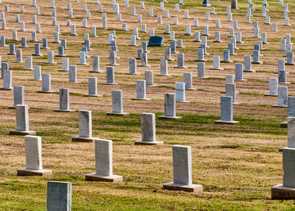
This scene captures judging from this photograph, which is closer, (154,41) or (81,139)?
(81,139)

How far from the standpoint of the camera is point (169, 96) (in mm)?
26234

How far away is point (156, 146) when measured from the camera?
21562 millimetres

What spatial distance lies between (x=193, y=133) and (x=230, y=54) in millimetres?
22052

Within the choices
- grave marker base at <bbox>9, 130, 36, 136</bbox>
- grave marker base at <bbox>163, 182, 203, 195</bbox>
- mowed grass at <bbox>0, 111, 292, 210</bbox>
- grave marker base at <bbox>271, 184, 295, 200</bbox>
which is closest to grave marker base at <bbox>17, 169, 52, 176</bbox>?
mowed grass at <bbox>0, 111, 292, 210</bbox>

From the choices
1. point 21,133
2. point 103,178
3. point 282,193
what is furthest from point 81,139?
point 282,193

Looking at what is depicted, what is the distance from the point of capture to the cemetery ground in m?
15.5

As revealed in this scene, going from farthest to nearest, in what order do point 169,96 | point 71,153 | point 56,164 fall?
point 169,96 → point 71,153 → point 56,164

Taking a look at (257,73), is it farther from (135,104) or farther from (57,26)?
(57,26)

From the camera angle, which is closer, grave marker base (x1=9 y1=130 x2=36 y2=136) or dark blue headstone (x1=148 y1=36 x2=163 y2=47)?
grave marker base (x1=9 y1=130 x2=36 y2=136)

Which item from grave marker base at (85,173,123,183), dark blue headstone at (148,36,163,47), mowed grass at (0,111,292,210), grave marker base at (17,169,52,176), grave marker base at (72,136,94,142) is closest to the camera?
mowed grass at (0,111,292,210)

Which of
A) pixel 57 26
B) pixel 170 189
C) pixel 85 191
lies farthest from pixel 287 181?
pixel 57 26

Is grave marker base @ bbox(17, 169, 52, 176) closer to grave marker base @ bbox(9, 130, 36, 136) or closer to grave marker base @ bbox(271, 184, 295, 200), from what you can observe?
grave marker base @ bbox(271, 184, 295, 200)

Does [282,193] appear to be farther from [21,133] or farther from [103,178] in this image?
[21,133]

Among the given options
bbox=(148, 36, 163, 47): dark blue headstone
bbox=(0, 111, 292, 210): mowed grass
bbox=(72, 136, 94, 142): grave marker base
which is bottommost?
bbox=(0, 111, 292, 210): mowed grass
